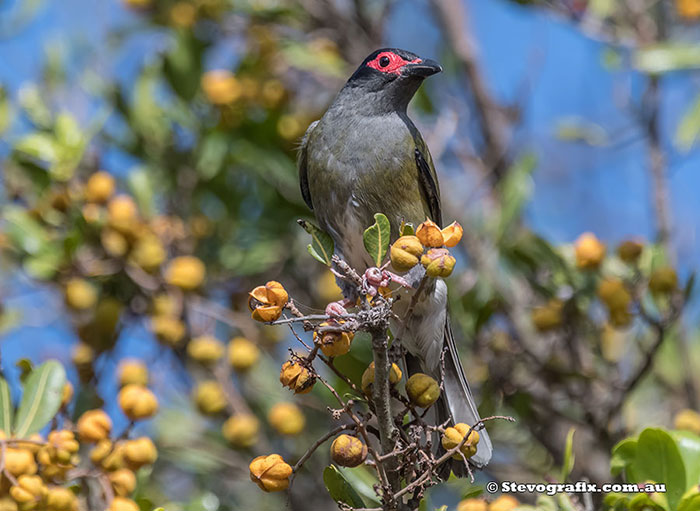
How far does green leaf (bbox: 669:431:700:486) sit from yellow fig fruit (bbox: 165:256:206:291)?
2.07 meters

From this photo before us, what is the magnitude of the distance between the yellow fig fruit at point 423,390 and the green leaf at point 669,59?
1927mm

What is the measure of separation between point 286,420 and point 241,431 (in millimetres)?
193

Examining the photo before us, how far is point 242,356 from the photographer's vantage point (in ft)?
12.3

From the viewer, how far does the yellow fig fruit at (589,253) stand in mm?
3342

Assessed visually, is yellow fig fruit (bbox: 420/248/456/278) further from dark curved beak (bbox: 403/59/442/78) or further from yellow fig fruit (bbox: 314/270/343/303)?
yellow fig fruit (bbox: 314/270/343/303)

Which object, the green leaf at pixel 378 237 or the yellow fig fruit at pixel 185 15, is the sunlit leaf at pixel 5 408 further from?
the yellow fig fruit at pixel 185 15

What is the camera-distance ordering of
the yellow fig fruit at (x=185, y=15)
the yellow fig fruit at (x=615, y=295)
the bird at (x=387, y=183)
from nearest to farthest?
the bird at (x=387, y=183) < the yellow fig fruit at (x=615, y=295) < the yellow fig fruit at (x=185, y=15)

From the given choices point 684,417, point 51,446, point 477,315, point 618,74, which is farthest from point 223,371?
point 618,74

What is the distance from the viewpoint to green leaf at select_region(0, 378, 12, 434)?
2463mm

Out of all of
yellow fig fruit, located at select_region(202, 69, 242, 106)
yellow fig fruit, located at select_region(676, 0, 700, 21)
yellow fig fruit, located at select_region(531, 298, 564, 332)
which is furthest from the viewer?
yellow fig fruit, located at select_region(202, 69, 242, 106)

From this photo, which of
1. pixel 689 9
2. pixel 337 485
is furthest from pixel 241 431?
pixel 689 9

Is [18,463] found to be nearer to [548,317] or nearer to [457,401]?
[457,401]

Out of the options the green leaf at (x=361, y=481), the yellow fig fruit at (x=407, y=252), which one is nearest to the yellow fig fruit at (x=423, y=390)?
the yellow fig fruit at (x=407, y=252)

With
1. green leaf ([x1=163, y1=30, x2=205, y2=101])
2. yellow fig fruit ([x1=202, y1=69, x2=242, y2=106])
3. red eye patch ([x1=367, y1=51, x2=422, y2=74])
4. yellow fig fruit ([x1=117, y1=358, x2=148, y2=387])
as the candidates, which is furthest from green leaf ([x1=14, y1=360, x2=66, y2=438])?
green leaf ([x1=163, y1=30, x2=205, y2=101])
